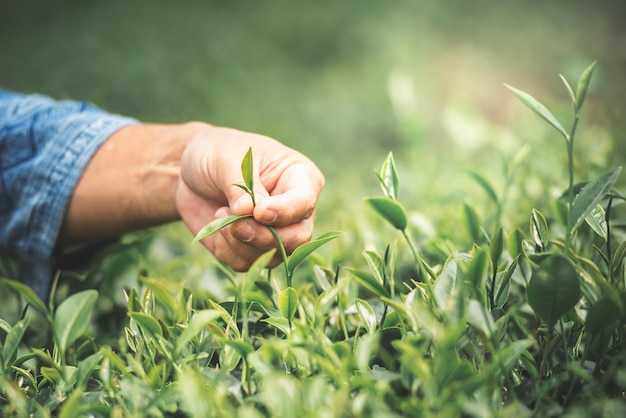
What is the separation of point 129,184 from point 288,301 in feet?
1.85

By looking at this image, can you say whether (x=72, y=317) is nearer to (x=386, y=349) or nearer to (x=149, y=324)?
(x=149, y=324)

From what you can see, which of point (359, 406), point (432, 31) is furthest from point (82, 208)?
point (432, 31)

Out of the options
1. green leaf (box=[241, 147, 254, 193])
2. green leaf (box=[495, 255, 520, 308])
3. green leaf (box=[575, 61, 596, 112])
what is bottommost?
green leaf (box=[495, 255, 520, 308])

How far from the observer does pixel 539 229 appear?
0.71 meters

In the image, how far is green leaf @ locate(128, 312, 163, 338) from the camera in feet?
2.13

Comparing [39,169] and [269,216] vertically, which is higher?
[269,216]

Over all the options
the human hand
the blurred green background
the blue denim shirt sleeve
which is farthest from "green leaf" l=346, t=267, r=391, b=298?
the blurred green background

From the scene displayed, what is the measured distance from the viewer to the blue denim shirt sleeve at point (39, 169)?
44.1 inches

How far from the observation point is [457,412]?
0.53m

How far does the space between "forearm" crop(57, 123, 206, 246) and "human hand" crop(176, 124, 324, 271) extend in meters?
0.09

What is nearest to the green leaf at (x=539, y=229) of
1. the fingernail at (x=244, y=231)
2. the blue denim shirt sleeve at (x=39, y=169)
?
the fingernail at (x=244, y=231)

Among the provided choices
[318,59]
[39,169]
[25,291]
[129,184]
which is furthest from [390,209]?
[318,59]

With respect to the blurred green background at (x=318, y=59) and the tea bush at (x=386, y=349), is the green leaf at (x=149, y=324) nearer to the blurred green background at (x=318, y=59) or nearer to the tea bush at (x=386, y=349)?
the tea bush at (x=386, y=349)

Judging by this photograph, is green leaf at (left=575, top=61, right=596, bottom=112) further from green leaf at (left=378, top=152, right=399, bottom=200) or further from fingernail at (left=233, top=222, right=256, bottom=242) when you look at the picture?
fingernail at (left=233, top=222, right=256, bottom=242)
